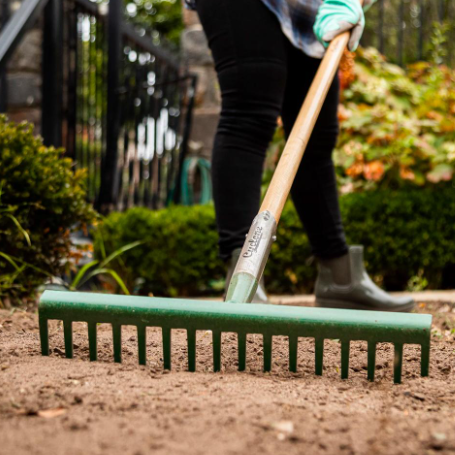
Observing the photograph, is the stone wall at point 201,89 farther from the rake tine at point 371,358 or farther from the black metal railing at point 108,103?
the rake tine at point 371,358

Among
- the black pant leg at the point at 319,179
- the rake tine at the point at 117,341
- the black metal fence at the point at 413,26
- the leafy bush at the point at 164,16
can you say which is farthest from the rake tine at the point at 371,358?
the leafy bush at the point at 164,16

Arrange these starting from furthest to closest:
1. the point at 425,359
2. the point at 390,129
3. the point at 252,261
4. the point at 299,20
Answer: the point at 390,129
the point at 299,20
the point at 252,261
the point at 425,359

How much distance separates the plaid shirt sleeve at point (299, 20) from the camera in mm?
1755

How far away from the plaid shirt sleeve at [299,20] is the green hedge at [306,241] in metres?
1.24

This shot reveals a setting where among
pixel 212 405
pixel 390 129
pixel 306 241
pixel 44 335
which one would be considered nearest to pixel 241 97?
pixel 44 335

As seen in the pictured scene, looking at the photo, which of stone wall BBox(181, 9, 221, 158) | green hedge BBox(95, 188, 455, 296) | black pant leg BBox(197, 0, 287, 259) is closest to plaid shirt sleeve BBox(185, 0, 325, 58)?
black pant leg BBox(197, 0, 287, 259)

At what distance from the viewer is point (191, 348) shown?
117 cm

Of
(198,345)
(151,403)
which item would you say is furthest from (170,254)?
(151,403)

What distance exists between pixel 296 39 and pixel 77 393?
1.26 meters

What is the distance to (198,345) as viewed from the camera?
142cm

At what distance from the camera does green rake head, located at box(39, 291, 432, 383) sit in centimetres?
112

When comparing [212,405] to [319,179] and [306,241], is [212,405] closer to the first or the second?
[319,179]

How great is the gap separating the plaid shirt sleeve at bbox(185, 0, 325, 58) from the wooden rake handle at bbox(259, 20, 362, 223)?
0.10 metres

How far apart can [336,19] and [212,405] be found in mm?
1274
